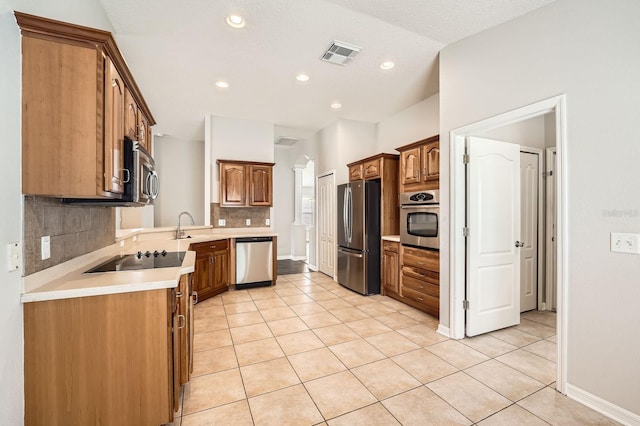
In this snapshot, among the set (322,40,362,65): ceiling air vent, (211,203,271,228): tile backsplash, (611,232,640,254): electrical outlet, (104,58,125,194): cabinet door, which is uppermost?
(322,40,362,65): ceiling air vent

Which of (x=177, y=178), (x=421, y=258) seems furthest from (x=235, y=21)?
(x=177, y=178)

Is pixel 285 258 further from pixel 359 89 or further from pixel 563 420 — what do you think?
pixel 563 420

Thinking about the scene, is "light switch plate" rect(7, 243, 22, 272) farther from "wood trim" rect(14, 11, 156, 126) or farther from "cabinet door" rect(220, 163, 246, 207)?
"cabinet door" rect(220, 163, 246, 207)

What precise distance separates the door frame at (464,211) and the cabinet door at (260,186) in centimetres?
324

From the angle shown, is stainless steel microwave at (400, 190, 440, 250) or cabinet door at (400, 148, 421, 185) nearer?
stainless steel microwave at (400, 190, 440, 250)

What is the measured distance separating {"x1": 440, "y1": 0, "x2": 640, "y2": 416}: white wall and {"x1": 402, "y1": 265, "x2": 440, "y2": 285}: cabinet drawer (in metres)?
1.45

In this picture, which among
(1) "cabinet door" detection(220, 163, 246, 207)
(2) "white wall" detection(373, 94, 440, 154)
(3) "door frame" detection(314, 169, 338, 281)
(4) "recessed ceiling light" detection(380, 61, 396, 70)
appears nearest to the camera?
(4) "recessed ceiling light" detection(380, 61, 396, 70)

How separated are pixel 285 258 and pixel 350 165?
399 centimetres

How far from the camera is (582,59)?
78.4 inches

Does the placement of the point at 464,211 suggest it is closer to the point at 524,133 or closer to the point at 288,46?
the point at 524,133

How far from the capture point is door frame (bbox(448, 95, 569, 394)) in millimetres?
2066

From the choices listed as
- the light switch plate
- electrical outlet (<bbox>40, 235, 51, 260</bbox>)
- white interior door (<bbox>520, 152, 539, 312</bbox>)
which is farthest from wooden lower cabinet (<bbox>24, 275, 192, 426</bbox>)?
white interior door (<bbox>520, 152, 539, 312</bbox>)

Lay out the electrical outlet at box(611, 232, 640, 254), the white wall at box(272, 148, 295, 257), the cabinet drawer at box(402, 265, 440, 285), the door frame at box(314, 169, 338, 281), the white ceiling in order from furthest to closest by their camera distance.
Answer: the white wall at box(272, 148, 295, 257), the door frame at box(314, 169, 338, 281), the cabinet drawer at box(402, 265, 440, 285), the white ceiling, the electrical outlet at box(611, 232, 640, 254)

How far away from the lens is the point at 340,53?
309 cm
